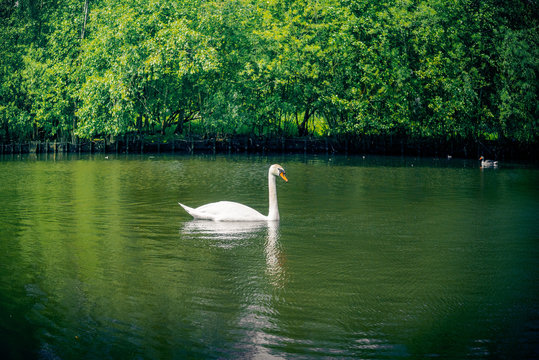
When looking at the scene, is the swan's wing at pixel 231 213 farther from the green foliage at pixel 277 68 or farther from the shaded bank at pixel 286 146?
the shaded bank at pixel 286 146

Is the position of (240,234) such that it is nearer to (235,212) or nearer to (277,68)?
(235,212)

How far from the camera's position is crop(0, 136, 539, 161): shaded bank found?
1775 inches

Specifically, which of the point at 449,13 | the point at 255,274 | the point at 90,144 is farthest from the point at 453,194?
the point at 90,144

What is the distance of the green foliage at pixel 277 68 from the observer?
44.4m

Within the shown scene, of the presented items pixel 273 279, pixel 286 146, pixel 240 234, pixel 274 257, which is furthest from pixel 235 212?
pixel 286 146

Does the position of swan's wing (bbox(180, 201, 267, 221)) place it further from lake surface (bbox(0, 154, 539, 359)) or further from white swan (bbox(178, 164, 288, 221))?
lake surface (bbox(0, 154, 539, 359))

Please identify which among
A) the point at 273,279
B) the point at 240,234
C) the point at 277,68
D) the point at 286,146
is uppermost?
the point at 277,68

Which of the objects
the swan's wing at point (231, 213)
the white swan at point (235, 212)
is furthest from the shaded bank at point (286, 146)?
the swan's wing at point (231, 213)

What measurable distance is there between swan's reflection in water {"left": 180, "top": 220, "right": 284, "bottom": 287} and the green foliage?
31.6 metres

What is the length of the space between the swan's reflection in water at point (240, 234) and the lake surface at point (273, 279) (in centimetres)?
4

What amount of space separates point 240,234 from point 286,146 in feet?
119

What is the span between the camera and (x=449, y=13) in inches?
1820

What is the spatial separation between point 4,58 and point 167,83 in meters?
12.9

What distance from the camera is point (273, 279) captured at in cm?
922
